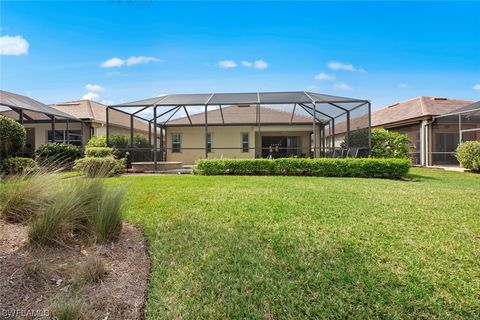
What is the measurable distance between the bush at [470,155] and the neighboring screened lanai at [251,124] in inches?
215

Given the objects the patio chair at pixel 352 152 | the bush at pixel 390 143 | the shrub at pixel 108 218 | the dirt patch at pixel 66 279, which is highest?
the bush at pixel 390 143

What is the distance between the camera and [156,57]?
1081 cm

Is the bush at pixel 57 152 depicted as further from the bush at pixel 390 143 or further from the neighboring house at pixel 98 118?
the bush at pixel 390 143

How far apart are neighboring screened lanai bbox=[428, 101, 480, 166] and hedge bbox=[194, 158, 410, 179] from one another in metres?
9.63

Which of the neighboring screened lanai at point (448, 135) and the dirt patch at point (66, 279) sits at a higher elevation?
the neighboring screened lanai at point (448, 135)

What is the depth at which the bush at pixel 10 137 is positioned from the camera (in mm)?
10039

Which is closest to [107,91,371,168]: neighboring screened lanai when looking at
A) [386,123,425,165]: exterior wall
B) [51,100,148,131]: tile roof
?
[51,100,148,131]: tile roof

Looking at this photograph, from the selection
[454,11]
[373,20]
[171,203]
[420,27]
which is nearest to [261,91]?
[373,20]

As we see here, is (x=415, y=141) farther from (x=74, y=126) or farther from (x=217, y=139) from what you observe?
(x=74, y=126)

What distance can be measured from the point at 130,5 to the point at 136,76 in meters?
9.65

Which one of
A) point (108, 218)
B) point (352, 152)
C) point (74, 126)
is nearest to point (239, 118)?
point (352, 152)

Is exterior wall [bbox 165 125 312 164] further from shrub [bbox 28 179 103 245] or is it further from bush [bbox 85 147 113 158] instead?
shrub [bbox 28 179 103 245]

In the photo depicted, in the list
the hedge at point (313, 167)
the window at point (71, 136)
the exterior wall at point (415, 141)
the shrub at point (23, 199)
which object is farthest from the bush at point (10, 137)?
the exterior wall at point (415, 141)

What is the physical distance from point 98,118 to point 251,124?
10.1 m
